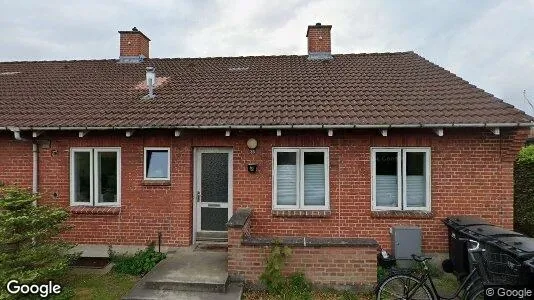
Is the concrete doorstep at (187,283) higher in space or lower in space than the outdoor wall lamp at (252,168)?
lower

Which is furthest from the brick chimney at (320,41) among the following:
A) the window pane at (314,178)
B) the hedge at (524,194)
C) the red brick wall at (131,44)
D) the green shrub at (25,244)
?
the green shrub at (25,244)

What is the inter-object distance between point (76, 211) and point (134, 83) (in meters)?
4.26

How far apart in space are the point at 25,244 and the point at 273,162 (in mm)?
4873

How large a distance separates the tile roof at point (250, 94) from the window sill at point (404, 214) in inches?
77.8

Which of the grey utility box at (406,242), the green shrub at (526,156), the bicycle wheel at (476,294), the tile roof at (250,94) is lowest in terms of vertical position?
the bicycle wheel at (476,294)

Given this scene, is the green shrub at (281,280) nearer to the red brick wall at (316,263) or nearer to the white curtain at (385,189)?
the red brick wall at (316,263)

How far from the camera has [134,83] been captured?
33.4ft

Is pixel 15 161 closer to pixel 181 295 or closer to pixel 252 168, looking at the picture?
pixel 181 295

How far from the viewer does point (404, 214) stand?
23.7 feet

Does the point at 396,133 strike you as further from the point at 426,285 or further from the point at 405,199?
the point at 426,285

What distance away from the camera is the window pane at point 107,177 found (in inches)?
312

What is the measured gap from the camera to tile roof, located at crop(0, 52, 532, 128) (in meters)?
7.35

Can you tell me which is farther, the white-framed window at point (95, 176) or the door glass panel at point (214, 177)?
the door glass panel at point (214, 177)

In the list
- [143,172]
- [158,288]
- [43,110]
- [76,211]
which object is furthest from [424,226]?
[43,110]
